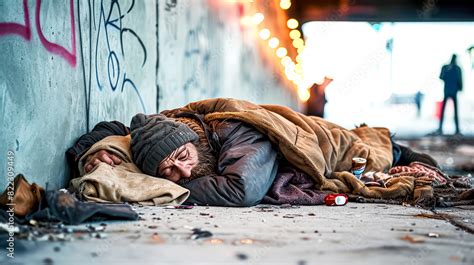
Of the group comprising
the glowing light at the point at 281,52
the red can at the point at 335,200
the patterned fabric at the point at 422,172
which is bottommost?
the patterned fabric at the point at 422,172

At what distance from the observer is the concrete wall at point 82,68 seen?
12.0ft

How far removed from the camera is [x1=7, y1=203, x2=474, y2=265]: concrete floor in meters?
2.63

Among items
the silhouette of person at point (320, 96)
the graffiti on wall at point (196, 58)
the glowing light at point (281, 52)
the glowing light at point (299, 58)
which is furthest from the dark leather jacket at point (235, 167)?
the glowing light at point (299, 58)

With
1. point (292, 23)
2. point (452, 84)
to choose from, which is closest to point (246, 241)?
point (452, 84)

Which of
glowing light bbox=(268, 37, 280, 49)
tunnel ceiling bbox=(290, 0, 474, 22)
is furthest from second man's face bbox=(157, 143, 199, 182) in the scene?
tunnel ceiling bbox=(290, 0, 474, 22)

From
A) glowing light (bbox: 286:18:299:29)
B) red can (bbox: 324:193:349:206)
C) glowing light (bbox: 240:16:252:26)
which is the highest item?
glowing light (bbox: 240:16:252:26)

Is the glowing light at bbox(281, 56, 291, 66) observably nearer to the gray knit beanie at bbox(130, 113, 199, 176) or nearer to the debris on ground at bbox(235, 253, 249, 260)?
the gray knit beanie at bbox(130, 113, 199, 176)

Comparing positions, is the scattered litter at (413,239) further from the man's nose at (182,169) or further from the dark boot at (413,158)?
the dark boot at (413,158)

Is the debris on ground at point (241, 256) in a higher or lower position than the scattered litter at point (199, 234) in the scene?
higher

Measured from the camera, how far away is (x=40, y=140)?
3.98 metres

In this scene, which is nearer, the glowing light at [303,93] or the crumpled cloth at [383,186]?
the crumpled cloth at [383,186]

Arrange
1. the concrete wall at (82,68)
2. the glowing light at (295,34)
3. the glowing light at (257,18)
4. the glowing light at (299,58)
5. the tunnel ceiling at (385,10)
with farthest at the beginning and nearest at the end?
the glowing light at (299,58) → the tunnel ceiling at (385,10) → the glowing light at (295,34) → the glowing light at (257,18) → the concrete wall at (82,68)

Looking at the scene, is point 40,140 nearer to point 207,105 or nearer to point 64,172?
point 64,172

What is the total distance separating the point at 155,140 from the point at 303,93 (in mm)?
18061
